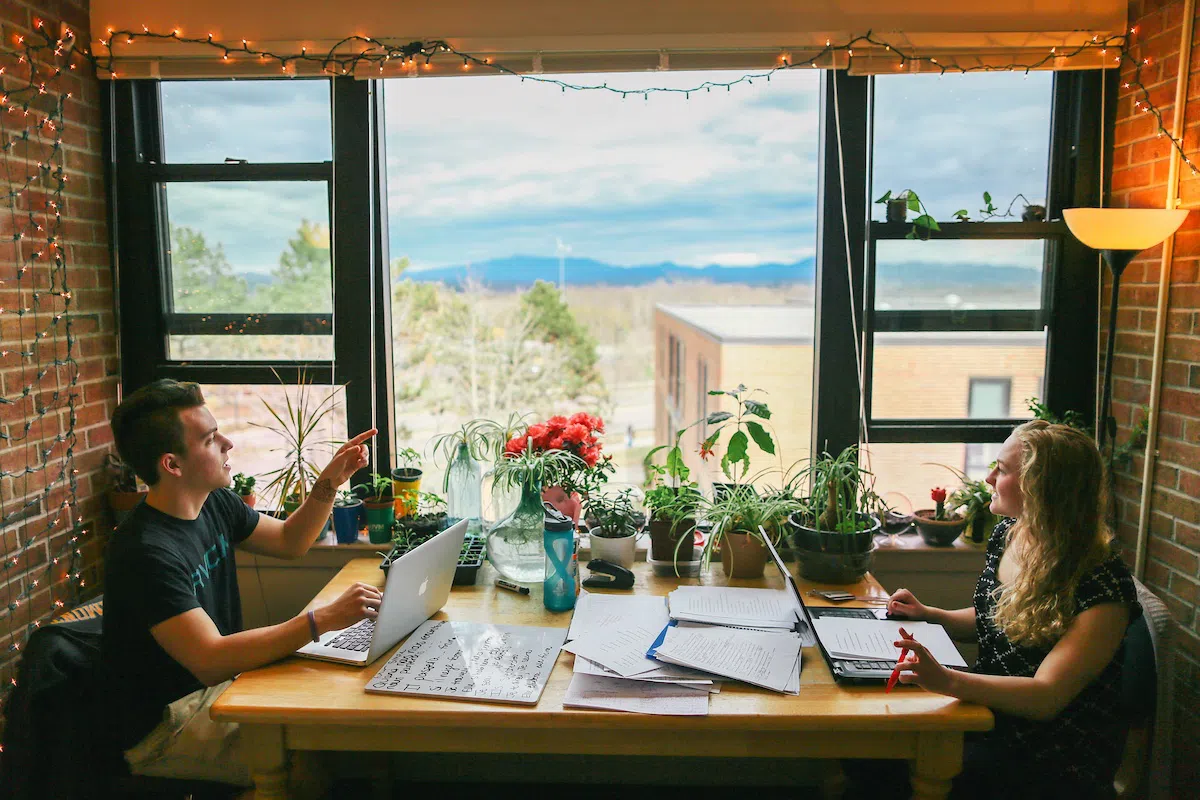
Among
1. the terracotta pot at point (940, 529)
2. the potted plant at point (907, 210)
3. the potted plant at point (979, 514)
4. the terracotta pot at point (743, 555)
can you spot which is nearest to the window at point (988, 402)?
the potted plant at point (979, 514)

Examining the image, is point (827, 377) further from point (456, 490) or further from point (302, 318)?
point (302, 318)

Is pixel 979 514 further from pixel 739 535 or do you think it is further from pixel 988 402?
pixel 739 535

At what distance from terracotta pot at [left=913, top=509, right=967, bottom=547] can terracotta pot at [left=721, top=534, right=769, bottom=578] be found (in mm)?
655

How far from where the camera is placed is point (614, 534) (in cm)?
239

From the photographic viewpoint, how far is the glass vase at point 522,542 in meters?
2.23

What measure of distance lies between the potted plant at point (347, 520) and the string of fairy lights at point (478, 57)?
1.35 meters

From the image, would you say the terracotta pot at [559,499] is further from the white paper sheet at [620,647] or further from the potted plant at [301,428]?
the potted plant at [301,428]

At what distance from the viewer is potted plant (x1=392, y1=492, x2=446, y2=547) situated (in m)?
2.46

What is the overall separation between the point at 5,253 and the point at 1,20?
617 mm

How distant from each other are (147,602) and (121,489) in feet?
3.77

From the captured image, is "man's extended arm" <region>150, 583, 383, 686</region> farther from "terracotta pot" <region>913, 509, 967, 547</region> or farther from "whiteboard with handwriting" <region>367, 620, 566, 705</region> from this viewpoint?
"terracotta pot" <region>913, 509, 967, 547</region>

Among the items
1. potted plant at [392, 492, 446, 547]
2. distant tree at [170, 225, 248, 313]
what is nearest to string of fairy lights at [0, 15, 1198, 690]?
distant tree at [170, 225, 248, 313]

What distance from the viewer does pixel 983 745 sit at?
1.87m

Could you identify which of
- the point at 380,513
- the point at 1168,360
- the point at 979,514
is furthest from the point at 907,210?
the point at 380,513
